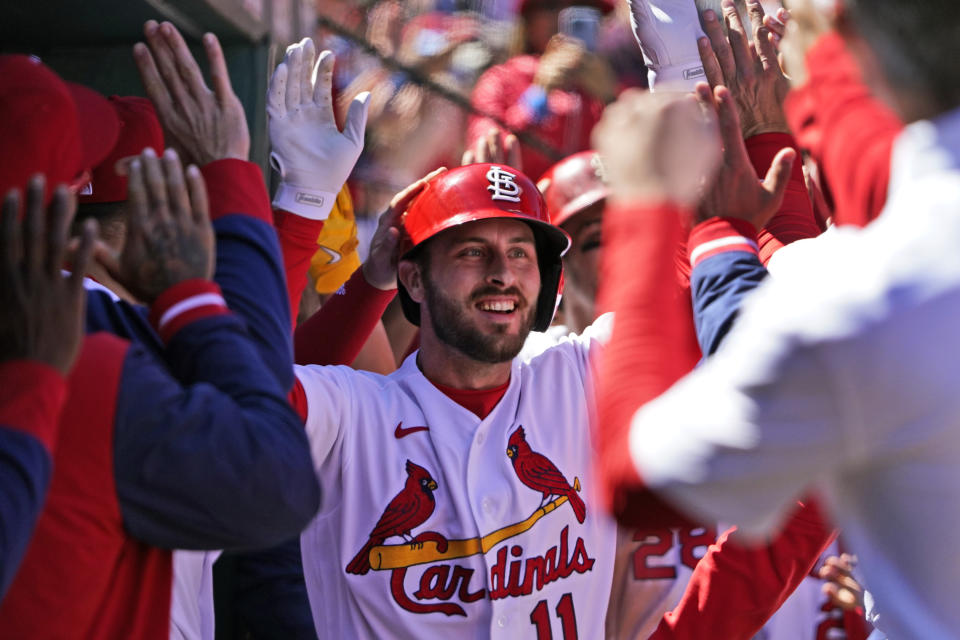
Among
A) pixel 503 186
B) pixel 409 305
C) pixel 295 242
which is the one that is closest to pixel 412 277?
pixel 409 305

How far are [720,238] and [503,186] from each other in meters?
1.35

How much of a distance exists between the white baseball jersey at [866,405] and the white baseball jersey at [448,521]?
1.12 m

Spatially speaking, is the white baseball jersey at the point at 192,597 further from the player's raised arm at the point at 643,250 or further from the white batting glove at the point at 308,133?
the player's raised arm at the point at 643,250

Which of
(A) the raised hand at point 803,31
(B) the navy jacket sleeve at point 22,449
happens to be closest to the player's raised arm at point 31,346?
(B) the navy jacket sleeve at point 22,449

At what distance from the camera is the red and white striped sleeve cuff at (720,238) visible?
4.59 ft

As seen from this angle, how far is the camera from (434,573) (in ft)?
7.22

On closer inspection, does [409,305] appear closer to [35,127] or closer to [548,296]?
[548,296]

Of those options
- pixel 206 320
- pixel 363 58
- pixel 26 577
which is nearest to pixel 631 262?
pixel 206 320

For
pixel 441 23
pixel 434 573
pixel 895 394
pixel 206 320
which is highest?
pixel 441 23

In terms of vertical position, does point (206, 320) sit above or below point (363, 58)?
below

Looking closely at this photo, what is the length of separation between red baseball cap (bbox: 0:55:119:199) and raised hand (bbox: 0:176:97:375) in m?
0.09

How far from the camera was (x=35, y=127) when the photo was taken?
1.32 metres

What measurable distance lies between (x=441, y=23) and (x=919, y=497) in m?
4.87

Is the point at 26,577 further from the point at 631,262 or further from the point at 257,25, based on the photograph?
the point at 257,25
